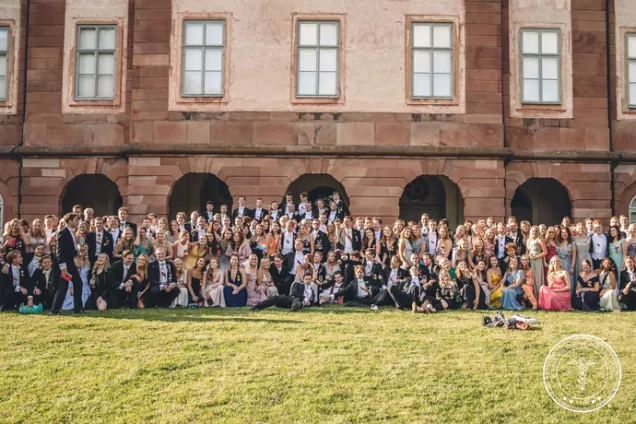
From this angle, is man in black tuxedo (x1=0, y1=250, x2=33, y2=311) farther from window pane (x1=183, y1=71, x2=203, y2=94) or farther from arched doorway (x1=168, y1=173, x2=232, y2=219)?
arched doorway (x1=168, y1=173, x2=232, y2=219)

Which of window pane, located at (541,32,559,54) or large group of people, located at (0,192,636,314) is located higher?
window pane, located at (541,32,559,54)

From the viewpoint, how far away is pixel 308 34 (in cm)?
1809

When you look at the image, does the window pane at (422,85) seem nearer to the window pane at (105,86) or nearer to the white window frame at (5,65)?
the window pane at (105,86)

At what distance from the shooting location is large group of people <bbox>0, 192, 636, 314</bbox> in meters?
12.1

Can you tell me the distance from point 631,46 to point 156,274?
14.6 meters

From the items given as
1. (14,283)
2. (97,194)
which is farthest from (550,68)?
(14,283)

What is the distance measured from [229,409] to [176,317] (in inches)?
169

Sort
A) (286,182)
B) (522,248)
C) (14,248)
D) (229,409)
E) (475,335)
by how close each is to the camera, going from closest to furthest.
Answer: (229,409)
(475,335)
(14,248)
(522,248)
(286,182)

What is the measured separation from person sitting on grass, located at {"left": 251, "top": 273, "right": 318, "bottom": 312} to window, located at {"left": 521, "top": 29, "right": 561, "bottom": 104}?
9.04 meters

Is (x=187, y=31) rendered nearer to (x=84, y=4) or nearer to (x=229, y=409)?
(x=84, y=4)

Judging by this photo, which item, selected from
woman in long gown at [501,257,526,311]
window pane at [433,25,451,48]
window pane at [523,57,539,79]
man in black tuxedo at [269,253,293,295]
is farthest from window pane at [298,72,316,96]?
woman in long gown at [501,257,526,311]

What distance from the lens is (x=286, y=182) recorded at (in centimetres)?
1767

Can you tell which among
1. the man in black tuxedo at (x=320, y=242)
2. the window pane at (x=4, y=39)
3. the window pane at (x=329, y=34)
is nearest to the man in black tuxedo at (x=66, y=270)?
the man in black tuxedo at (x=320, y=242)

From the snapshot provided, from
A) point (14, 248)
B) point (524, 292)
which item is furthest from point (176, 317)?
point (524, 292)
